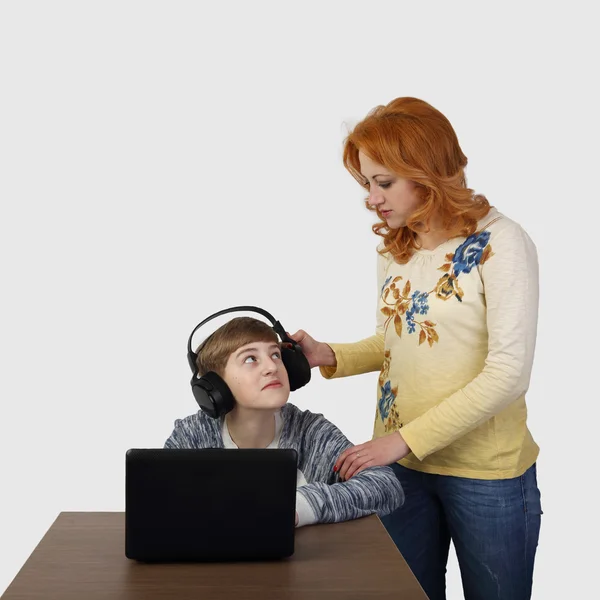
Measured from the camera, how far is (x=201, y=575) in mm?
1998

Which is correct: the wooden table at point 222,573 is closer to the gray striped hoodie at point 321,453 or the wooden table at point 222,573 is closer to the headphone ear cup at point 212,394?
the gray striped hoodie at point 321,453

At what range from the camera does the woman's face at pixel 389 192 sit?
8.93 ft

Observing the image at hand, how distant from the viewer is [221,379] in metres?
A: 2.56

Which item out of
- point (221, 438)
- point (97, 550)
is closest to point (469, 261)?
point (221, 438)

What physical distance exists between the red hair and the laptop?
100 centimetres

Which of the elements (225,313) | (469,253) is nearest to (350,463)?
(225,313)

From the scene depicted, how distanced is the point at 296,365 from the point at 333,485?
1.36 feet

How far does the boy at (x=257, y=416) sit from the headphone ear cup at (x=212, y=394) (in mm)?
69

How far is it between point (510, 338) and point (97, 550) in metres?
1.21

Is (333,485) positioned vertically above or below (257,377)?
below

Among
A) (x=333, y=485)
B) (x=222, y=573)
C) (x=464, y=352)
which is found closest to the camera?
(x=222, y=573)

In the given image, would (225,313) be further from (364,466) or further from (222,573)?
(222,573)

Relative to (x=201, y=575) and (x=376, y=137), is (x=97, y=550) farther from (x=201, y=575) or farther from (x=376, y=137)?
(x=376, y=137)

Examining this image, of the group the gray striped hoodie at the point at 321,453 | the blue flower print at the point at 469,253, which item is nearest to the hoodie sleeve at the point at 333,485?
the gray striped hoodie at the point at 321,453
